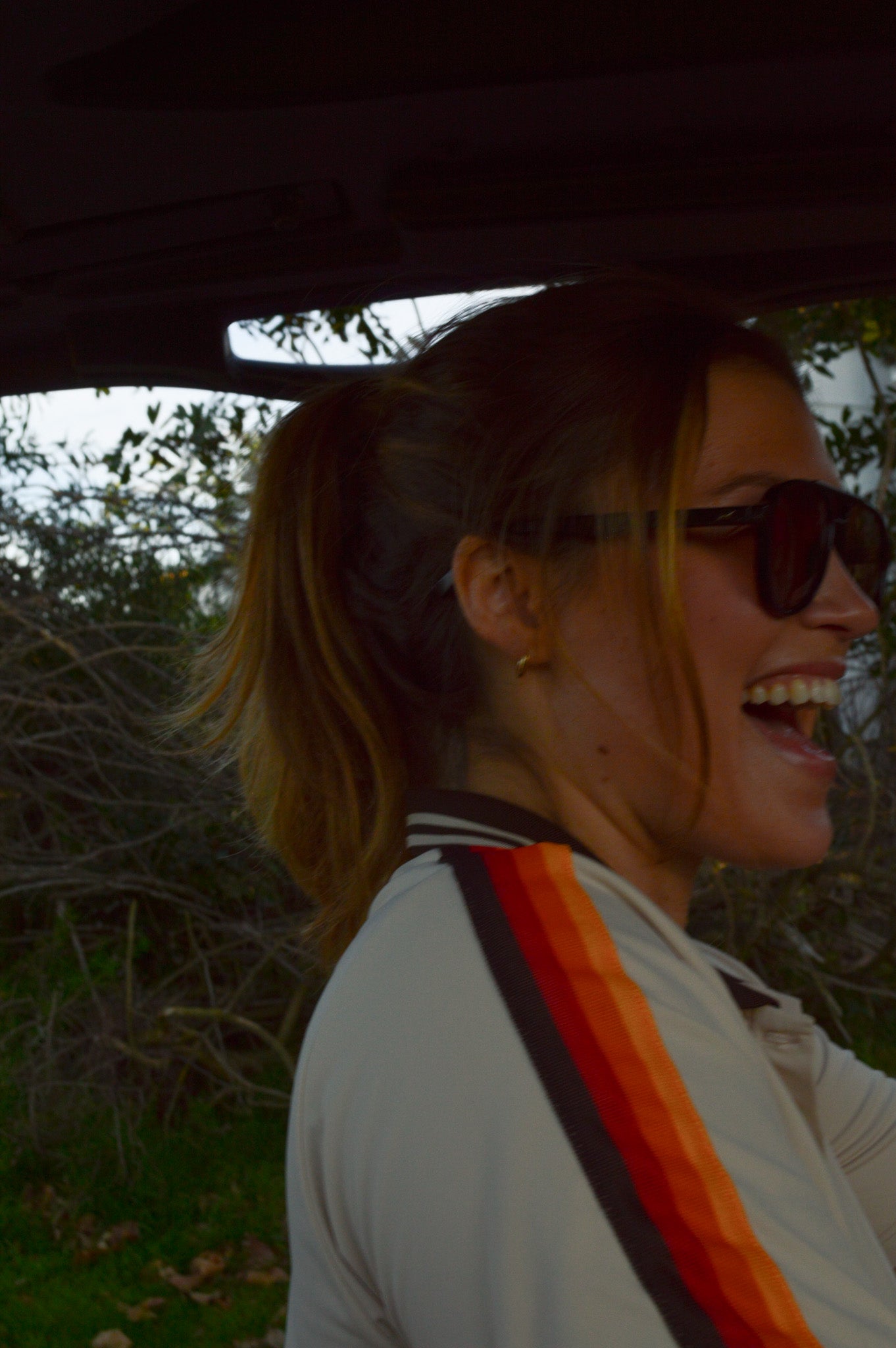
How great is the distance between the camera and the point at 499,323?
1540 mm

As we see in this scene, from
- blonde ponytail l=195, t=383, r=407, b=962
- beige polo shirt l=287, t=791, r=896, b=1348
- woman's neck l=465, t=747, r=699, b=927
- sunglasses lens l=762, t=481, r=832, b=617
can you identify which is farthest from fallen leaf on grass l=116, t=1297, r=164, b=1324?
sunglasses lens l=762, t=481, r=832, b=617

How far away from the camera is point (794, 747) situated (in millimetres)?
1434

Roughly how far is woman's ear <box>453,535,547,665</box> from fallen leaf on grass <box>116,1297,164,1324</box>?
135 inches

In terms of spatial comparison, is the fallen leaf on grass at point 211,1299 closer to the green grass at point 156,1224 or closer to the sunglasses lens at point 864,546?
the green grass at point 156,1224

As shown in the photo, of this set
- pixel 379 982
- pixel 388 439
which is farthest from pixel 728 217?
pixel 379 982

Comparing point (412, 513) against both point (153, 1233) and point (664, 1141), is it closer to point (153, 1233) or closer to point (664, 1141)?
point (664, 1141)

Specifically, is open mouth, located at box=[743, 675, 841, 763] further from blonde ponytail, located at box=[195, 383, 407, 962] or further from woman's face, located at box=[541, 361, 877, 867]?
blonde ponytail, located at box=[195, 383, 407, 962]

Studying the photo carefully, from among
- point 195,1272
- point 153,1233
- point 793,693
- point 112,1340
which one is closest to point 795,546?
point 793,693

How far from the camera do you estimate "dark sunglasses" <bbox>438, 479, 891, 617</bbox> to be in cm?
136

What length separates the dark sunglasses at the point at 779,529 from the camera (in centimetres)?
136

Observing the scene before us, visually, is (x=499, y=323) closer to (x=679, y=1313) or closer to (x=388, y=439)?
(x=388, y=439)

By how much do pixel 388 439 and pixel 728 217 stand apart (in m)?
0.55

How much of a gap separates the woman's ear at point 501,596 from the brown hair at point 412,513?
0.10ft

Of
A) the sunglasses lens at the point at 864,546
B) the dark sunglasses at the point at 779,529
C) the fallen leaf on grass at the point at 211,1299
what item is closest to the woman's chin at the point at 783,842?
the dark sunglasses at the point at 779,529
